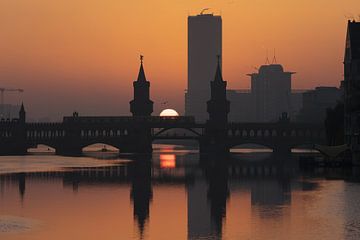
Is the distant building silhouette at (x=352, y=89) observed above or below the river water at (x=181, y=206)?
above

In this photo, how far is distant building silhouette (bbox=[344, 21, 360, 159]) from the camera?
427 ft

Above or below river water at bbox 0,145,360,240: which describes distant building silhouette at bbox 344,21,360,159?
above

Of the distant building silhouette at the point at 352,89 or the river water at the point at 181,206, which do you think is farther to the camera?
the distant building silhouette at the point at 352,89

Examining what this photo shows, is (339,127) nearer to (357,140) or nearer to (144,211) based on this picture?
(357,140)

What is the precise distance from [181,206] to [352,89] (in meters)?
55.6

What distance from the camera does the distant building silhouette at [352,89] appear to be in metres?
130

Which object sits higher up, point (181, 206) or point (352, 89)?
point (352, 89)

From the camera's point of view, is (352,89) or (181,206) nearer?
(181,206)

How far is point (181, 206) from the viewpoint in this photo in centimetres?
8644

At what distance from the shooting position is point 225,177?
435 ft

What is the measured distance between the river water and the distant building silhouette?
608cm

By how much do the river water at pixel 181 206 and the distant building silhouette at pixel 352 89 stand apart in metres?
6.08

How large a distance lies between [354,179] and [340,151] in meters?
27.8

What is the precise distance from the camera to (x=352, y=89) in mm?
133125
